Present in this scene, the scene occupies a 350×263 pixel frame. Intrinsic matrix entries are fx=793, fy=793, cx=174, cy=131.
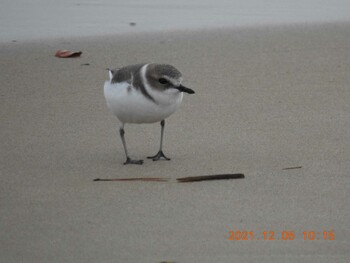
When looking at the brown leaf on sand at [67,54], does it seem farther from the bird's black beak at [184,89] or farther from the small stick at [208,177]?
the small stick at [208,177]

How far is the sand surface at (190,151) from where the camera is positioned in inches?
145

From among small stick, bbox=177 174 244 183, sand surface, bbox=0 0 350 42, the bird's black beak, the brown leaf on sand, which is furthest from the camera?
sand surface, bbox=0 0 350 42

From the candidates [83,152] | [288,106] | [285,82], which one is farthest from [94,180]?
[285,82]

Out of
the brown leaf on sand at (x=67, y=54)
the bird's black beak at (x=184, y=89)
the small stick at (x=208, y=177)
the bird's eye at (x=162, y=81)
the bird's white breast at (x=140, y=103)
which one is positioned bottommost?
the brown leaf on sand at (x=67, y=54)

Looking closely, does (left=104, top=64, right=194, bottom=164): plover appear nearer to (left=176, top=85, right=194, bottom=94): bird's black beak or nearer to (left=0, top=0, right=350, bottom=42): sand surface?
(left=176, top=85, right=194, bottom=94): bird's black beak

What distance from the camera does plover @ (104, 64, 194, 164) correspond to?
4820 millimetres
